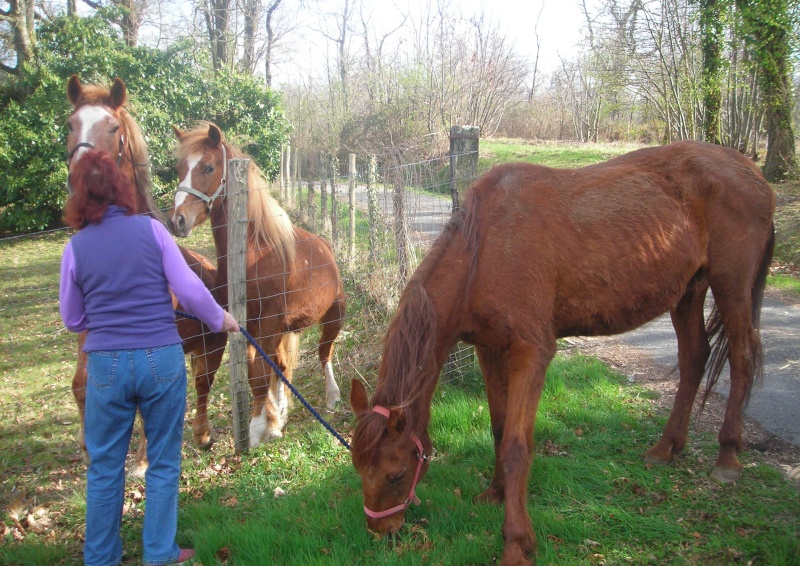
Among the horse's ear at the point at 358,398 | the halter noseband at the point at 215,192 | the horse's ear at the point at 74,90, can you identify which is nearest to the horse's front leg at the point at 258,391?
the halter noseband at the point at 215,192

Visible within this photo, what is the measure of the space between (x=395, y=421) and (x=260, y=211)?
238 centimetres

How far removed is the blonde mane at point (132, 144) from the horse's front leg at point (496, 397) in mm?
2667

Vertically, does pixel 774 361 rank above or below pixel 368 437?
below

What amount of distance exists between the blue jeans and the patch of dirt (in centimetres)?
381

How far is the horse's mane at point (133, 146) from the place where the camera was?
4.21 metres

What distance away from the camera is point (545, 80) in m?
31.1

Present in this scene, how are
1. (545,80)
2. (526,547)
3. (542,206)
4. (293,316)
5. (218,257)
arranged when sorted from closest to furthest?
(526,547) < (542,206) < (218,257) < (293,316) < (545,80)

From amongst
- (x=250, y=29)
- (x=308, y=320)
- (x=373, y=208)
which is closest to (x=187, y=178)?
(x=308, y=320)

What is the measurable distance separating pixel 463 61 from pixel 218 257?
1559 centimetres

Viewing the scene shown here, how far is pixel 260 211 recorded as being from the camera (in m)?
4.56

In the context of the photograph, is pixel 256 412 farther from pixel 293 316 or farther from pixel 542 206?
pixel 542 206

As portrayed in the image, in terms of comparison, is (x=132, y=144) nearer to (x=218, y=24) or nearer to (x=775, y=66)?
(x=775, y=66)

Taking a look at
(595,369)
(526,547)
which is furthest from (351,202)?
(526,547)

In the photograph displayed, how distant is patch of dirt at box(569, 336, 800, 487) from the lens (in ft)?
13.2
